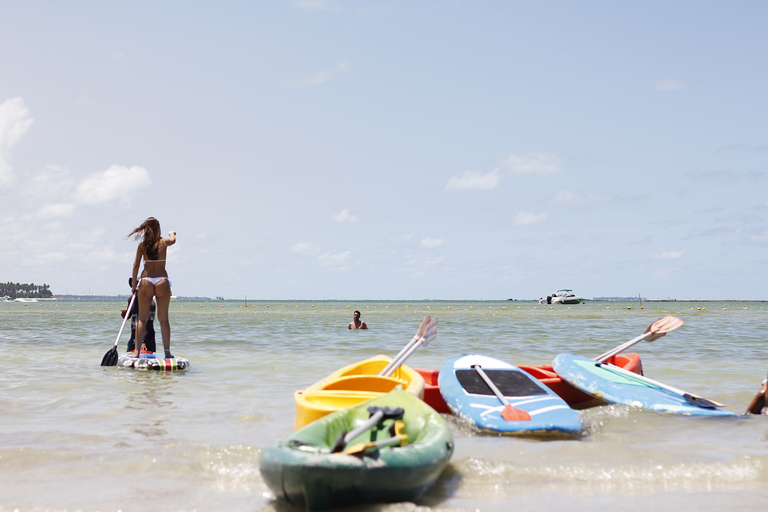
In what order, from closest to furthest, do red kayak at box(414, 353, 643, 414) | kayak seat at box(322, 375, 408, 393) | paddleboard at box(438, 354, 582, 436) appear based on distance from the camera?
1. paddleboard at box(438, 354, 582, 436)
2. kayak seat at box(322, 375, 408, 393)
3. red kayak at box(414, 353, 643, 414)

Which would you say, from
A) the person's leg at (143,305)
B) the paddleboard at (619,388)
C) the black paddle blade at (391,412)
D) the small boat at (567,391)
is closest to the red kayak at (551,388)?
the small boat at (567,391)

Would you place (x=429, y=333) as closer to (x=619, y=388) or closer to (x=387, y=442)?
(x=619, y=388)

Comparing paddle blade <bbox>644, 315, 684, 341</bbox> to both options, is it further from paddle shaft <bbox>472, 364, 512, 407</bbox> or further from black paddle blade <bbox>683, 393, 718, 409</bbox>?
paddle shaft <bbox>472, 364, 512, 407</bbox>

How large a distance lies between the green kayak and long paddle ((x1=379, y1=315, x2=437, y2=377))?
2057 millimetres

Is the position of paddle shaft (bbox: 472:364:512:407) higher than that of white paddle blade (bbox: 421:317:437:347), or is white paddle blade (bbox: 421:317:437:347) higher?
white paddle blade (bbox: 421:317:437:347)

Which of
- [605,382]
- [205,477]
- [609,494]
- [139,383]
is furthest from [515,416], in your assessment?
[139,383]

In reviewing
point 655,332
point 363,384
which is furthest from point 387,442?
point 655,332

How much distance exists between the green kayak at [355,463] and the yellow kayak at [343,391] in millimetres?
913

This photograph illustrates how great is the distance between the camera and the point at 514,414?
5.54m

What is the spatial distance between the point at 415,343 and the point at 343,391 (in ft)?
3.72

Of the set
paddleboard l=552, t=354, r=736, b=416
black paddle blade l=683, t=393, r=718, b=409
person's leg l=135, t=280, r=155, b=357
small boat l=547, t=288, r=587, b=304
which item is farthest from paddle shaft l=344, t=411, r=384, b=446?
small boat l=547, t=288, r=587, b=304

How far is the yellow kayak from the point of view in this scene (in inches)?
189

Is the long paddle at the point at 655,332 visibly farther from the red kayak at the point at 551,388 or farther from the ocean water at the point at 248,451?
the ocean water at the point at 248,451

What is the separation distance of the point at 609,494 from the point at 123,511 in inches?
124
